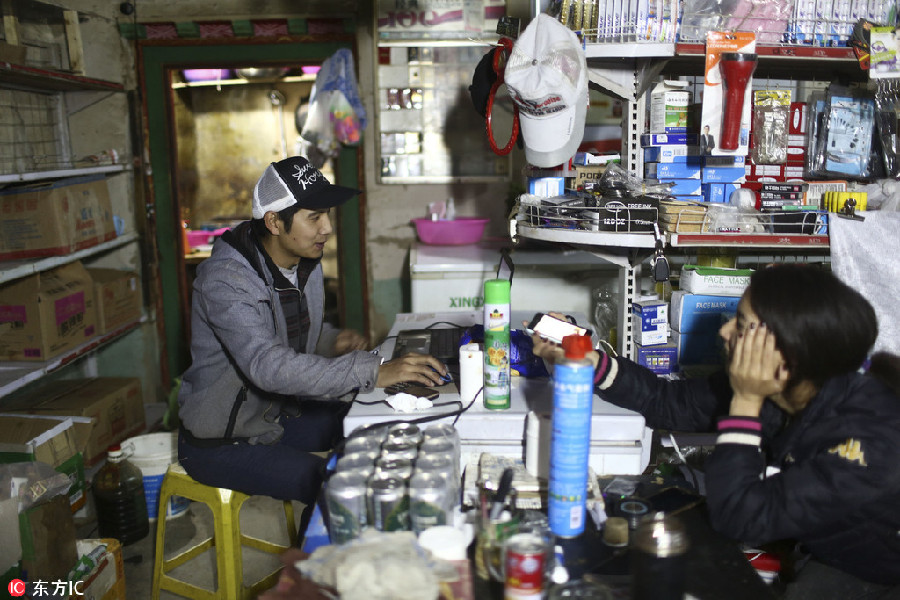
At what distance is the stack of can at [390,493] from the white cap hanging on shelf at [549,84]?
1183 mm

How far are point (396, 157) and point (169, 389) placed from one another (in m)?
2.11

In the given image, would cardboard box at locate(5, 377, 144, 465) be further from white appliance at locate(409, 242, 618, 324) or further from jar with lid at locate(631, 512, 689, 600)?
jar with lid at locate(631, 512, 689, 600)

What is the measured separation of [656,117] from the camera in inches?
91.0

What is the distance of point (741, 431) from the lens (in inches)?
57.4

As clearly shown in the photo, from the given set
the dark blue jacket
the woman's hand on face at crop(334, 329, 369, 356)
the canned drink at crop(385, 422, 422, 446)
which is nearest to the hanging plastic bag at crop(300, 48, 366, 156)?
the woman's hand on face at crop(334, 329, 369, 356)

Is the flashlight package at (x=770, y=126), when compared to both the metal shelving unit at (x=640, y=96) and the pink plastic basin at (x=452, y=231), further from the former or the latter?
the pink plastic basin at (x=452, y=231)

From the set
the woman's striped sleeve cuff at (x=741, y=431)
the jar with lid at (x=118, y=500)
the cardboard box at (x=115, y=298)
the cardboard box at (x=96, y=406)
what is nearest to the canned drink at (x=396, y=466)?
the woman's striped sleeve cuff at (x=741, y=431)

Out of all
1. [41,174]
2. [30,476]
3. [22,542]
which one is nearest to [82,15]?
[41,174]

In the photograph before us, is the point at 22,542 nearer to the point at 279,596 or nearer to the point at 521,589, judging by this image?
the point at 279,596

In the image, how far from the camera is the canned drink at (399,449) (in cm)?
144

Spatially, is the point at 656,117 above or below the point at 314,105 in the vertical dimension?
below

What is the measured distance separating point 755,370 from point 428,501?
0.74 m

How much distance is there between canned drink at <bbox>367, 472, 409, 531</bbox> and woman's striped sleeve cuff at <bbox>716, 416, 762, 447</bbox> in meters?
0.67

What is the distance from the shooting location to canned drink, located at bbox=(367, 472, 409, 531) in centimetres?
131
